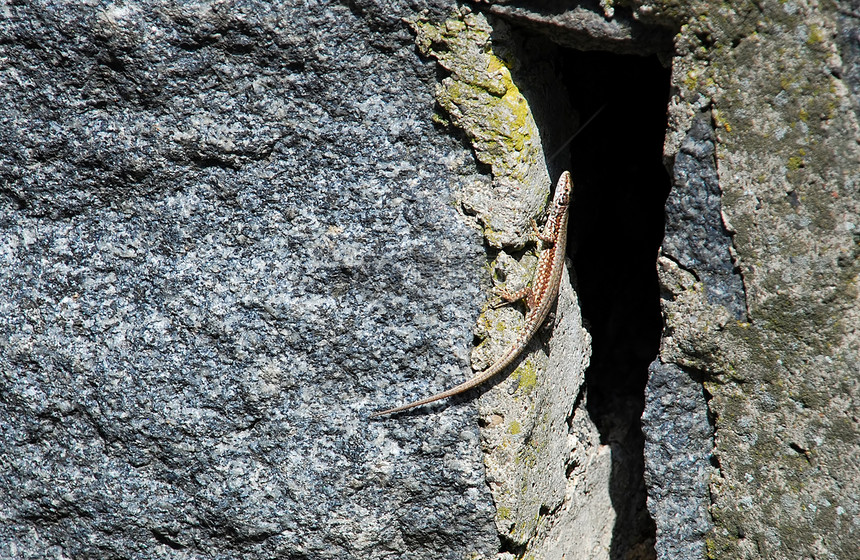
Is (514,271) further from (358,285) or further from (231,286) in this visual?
(231,286)

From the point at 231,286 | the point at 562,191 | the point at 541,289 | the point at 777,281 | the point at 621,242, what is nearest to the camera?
the point at 777,281

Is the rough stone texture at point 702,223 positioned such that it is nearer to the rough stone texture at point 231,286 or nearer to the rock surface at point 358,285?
the rock surface at point 358,285

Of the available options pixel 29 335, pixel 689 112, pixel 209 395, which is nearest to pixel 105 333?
pixel 29 335

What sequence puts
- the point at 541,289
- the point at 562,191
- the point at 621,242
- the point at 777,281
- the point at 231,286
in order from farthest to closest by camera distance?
the point at 621,242, the point at 562,191, the point at 541,289, the point at 231,286, the point at 777,281

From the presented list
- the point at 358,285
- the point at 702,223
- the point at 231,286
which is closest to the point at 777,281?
the point at 702,223

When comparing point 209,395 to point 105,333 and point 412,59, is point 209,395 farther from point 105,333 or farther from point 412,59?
point 412,59

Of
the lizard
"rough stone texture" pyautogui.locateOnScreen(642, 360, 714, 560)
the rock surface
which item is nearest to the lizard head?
the lizard

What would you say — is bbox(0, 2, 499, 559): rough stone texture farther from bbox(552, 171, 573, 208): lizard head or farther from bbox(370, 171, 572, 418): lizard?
bbox(552, 171, 573, 208): lizard head
